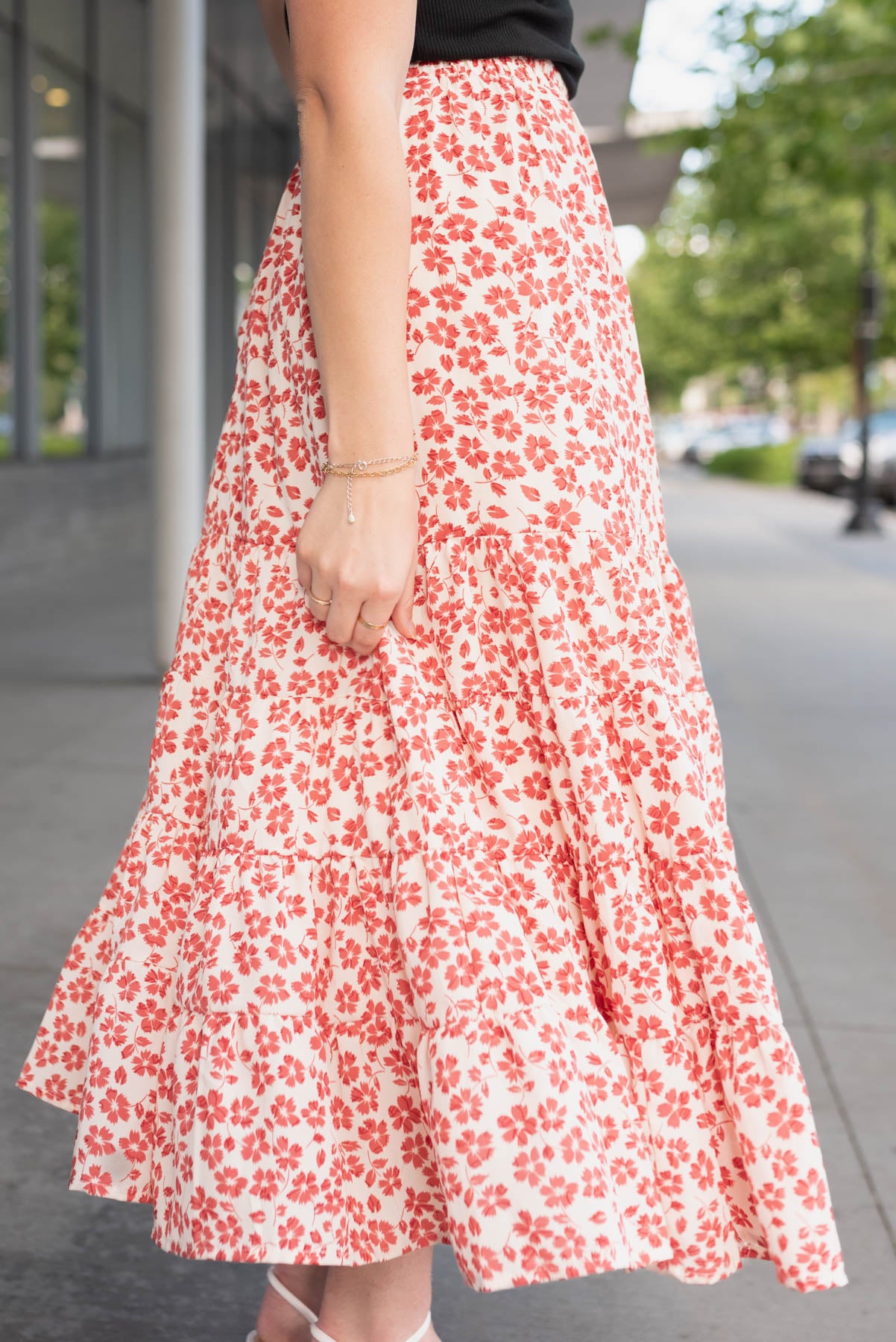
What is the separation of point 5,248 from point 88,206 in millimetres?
2208

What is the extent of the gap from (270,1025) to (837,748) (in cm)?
505

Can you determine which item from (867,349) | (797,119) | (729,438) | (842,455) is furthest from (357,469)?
(729,438)

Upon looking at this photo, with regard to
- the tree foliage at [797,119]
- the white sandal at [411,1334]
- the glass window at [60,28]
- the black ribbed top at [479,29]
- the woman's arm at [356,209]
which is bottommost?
the white sandal at [411,1334]

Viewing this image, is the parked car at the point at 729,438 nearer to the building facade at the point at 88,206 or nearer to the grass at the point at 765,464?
the grass at the point at 765,464

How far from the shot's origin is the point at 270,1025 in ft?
4.98

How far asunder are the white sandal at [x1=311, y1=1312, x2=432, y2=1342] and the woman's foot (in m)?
0.14

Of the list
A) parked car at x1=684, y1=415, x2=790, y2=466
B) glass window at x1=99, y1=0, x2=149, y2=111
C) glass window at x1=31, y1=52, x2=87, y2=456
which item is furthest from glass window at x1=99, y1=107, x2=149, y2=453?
parked car at x1=684, y1=415, x2=790, y2=466

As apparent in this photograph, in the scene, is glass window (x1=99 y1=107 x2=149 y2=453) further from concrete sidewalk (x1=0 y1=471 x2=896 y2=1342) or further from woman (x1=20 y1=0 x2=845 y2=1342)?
woman (x1=20 y1=0 x2=845 y2=1342)

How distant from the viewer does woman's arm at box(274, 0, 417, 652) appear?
147 cm

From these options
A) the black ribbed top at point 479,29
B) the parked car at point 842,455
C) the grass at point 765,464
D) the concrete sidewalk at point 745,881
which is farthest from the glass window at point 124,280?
the grass at point 765,464

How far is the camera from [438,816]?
1.52 metres

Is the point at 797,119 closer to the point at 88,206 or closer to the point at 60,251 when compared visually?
the point at 60,251

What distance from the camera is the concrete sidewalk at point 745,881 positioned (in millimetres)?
2180

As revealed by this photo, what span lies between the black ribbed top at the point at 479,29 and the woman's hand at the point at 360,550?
0.47 meters
